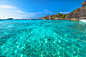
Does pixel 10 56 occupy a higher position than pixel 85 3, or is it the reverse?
pixel 85 3

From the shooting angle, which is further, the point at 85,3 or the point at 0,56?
the point at 85,3

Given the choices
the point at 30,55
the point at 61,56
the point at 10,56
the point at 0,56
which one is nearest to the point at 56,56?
the point at 61,56

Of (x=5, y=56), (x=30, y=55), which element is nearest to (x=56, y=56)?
(x=30, y=55)

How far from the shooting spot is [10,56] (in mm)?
4160

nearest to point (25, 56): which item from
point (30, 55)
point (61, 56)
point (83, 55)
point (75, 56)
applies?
point (30, 55)

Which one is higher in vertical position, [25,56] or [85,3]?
[85,3]

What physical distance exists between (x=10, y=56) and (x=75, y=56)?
5.56 m

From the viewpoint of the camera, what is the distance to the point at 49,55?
4.24 metres

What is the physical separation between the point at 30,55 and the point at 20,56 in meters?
0.84

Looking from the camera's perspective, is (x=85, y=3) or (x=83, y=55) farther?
(x=85, y=3)

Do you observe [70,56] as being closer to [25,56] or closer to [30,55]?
[30,55]

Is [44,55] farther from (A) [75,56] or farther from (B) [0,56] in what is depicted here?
(B) [0,56]

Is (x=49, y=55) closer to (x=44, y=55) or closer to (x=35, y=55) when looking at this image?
(x=44, y=55)

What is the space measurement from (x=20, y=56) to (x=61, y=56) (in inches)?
138
